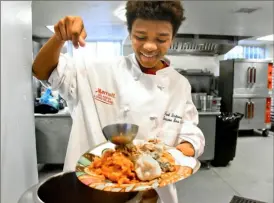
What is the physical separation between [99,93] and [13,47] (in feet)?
1.16

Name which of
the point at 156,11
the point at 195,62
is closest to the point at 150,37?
the point at 156,11

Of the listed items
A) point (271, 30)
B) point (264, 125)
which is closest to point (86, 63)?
point (271, 30)

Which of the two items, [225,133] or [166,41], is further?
[225,133]

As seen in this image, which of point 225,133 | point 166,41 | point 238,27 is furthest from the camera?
point 238,27

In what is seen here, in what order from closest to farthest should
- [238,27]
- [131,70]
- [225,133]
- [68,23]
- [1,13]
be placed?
[1,13] < [68,23] < [131,70] < [225,133] < [238,27]

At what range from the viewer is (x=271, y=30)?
404 cm

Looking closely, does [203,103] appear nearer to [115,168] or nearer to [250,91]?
[250,91]

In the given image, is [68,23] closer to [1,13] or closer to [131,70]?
[1,13]

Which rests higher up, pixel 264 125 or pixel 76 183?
pixel 76 183

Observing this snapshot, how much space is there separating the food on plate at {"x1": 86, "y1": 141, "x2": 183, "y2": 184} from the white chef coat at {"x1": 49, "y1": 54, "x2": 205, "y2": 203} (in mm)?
201

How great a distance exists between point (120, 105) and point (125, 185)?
37cm

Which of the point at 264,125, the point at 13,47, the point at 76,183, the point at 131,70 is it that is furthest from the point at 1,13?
the point at 264,125

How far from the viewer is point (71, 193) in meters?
0.57

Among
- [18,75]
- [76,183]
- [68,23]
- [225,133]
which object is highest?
[68,23]
